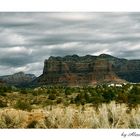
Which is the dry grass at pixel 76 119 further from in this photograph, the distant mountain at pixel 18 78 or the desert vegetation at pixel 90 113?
the distant mountain at pixel 18 78

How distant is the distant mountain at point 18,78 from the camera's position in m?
22.7

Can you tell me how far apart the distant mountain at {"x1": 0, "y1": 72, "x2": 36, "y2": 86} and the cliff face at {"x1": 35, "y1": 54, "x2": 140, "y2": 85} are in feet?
1.37

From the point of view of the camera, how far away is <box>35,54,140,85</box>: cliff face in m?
24.0

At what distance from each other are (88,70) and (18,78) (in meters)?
3.22

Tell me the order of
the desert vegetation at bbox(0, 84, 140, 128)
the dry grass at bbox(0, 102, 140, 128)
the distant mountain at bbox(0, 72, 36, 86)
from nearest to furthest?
the dry grass at bbox(0, 102, 140, 128)
the desert vegetation at bbox(0, 84, 140, 128)
the distant mountain at bbox(0, 72, 36, 86)

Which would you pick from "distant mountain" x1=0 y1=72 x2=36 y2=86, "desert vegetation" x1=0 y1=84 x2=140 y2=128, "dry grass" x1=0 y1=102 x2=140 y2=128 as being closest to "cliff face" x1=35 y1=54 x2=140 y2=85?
"distant mountain" x1=0 y1=72 x2=36 y2=86

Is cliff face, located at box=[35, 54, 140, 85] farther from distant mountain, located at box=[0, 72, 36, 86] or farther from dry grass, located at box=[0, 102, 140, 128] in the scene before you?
dry grass, located at box=[0, 102, 140, 128]

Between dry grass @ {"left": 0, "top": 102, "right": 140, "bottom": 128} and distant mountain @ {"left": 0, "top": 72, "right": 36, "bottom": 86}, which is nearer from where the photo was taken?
dry grass @ {"left": 0, "top": 102, "right": 140, "bottom": 128}

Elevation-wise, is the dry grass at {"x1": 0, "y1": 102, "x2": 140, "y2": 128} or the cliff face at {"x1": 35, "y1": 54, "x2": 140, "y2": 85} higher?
the cliff face at {"x1": 35, "y1": 54, "x2": 140, "y2": 85}

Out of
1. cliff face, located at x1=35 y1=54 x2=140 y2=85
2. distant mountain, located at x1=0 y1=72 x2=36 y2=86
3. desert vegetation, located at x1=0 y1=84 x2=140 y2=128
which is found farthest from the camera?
cliff face, located at x1=35 y1=54 x2=140 y2=85
